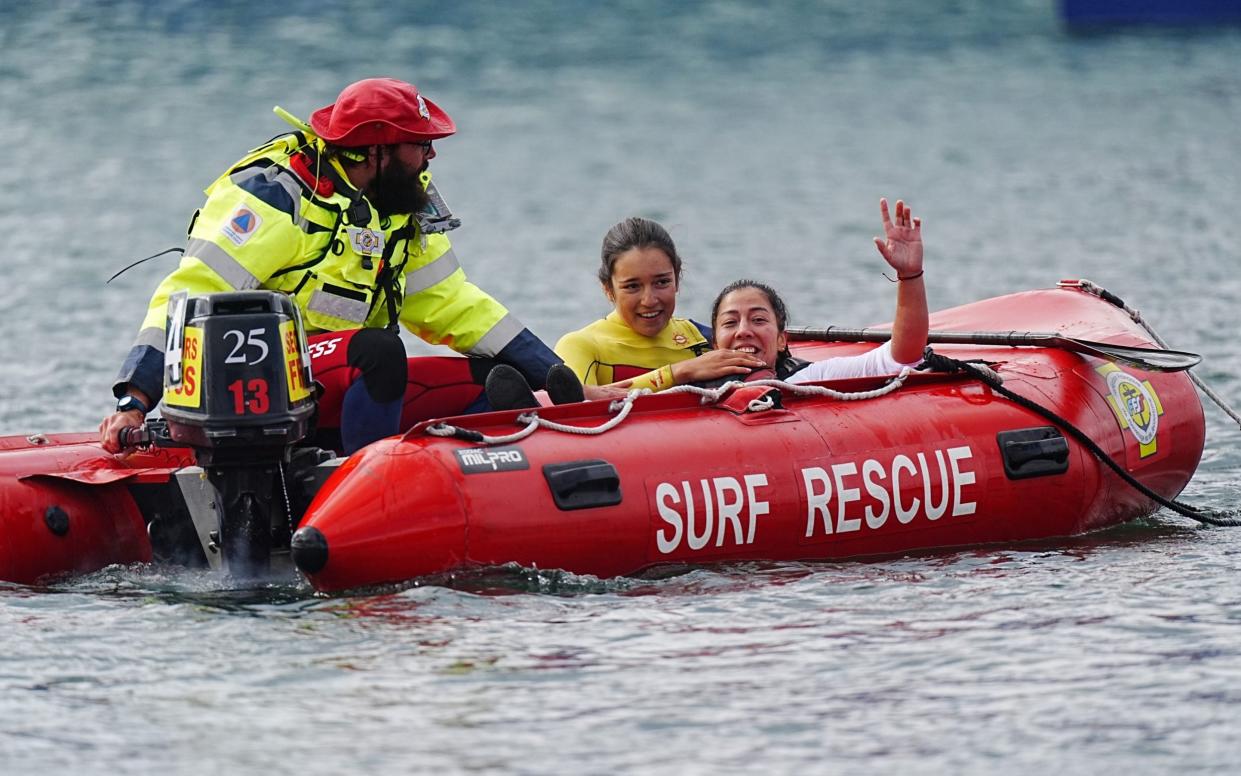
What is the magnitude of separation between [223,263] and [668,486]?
1.40 m

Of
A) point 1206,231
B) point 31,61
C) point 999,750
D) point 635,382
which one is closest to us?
point 999,750

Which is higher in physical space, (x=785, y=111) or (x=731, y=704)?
(x=785, y=111)

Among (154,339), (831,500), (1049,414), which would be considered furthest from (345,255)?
(1049,414)

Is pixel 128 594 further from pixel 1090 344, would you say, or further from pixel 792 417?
pixel 1090 344

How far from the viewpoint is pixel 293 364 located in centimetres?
542

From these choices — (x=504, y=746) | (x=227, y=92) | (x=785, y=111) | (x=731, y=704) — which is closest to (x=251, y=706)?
(x=504, y=746)

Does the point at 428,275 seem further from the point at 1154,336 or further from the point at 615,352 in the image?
the point at 1154,336

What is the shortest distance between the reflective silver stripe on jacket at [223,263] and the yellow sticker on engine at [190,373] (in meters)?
0.38

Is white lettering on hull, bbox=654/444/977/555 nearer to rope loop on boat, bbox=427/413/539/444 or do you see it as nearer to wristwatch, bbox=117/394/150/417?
rope loop on boat, bbox=427/413/539/444

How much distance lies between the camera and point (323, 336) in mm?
5879

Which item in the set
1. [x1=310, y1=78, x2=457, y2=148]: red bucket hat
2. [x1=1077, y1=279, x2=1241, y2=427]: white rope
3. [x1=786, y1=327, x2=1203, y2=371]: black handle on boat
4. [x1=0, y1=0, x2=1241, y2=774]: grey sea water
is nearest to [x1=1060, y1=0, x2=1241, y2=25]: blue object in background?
[x1=0, y1=0, x2=1241, y2=774]: grey sea water

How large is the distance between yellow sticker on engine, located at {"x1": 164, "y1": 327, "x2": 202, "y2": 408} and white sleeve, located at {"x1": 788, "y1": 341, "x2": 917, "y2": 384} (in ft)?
6.86

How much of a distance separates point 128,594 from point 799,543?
193cm

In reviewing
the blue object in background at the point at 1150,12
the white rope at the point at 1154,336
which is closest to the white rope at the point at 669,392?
the white rope at the point at 1154,336
